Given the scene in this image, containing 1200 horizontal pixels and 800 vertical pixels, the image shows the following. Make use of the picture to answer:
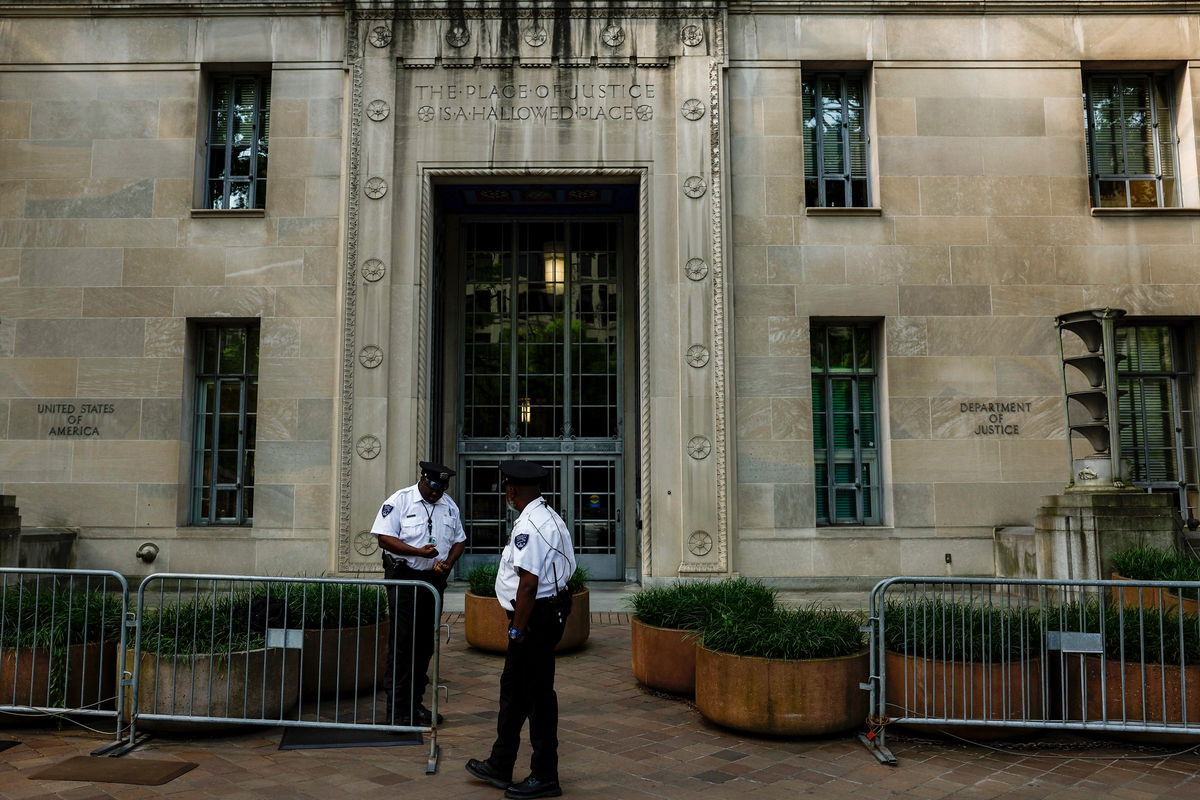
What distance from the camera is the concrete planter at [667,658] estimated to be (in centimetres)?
754

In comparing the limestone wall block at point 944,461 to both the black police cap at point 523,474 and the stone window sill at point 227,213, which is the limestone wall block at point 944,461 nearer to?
the black police cap at point 523,474

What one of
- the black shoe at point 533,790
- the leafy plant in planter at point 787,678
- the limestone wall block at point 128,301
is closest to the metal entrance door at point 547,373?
the limestone wall block at point 128,301

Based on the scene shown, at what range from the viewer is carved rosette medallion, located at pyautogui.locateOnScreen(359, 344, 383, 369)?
13.4m

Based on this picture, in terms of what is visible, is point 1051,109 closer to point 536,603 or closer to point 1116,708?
point 1116,708

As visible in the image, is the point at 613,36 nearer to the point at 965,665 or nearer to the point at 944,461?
the point at 944,461

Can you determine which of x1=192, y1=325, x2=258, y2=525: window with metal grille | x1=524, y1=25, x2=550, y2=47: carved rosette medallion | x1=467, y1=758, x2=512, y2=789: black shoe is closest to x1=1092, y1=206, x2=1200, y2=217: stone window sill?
x1=524, y1=25, x2=550, y2=47: carved rosette medallion

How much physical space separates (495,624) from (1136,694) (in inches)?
235

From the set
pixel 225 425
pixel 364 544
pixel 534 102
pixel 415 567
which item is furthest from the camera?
pixel 225 425

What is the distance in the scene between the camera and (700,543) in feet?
42.8

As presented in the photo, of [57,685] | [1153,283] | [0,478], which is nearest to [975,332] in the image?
[1153,283]

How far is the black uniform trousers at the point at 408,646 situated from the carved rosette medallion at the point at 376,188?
8.54 m

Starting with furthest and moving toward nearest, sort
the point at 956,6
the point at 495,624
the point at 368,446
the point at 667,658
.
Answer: the point at 956,6 → the point at 368,446 → the point at 495,624 → the point at 667,658

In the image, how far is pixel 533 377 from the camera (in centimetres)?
1566

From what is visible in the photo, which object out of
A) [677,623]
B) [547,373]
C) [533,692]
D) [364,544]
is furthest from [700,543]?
[533,692]
